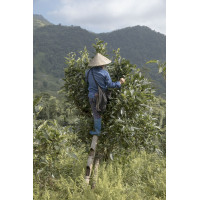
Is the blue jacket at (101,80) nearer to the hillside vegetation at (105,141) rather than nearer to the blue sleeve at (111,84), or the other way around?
the blue sleeve at (111,84)

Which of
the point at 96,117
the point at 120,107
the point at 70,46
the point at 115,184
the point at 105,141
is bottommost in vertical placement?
the point at 115,184

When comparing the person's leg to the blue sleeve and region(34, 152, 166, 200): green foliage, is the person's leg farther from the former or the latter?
region(34, 152, 166, 200): green foliage

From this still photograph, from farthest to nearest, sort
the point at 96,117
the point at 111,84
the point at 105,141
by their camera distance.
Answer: the point at 105,141
the point at 96,117
the point at 111,84

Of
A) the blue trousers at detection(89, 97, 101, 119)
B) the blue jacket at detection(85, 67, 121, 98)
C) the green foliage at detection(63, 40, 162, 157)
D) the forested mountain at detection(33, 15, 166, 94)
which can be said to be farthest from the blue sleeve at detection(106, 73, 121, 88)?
the forested mountain at detection(33, 15, 166, 94)

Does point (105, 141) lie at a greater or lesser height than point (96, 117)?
lesser

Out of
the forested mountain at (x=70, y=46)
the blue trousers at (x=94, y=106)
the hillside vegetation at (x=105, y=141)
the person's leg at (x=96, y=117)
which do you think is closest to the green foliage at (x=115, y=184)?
the hillside vegetation at (x=105, y=141)

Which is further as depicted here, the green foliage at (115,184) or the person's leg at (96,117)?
the person's leg at (96,117)

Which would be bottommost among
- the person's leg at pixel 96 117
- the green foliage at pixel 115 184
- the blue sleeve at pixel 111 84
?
the green foliage at pixel 115 184

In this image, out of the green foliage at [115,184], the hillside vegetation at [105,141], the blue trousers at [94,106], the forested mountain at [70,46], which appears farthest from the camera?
the forested mountain at [70,46]

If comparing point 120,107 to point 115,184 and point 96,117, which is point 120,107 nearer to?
point 96,117

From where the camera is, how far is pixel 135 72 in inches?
161

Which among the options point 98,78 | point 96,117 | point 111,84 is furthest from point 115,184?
point 98,78
